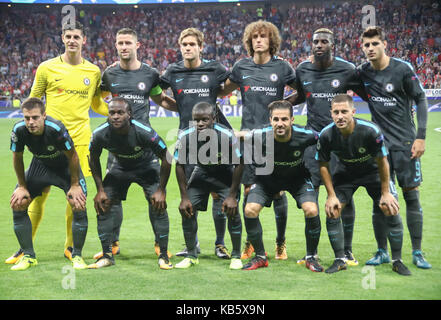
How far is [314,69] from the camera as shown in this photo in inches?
249

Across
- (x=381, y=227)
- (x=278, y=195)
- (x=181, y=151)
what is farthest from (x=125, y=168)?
(x=381, y=227)

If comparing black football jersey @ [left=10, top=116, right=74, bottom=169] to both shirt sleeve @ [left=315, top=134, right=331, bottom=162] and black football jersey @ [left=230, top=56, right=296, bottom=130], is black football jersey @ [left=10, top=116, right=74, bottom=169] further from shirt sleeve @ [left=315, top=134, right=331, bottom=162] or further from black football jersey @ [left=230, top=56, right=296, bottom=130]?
shirt sleeve @ [left=315, top=134, right=331, bottom=162]

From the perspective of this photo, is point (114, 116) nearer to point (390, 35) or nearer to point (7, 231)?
point (7, 231)

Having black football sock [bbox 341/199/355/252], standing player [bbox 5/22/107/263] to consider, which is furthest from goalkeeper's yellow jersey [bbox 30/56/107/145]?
black football sock [bbox 341/199/355/252]

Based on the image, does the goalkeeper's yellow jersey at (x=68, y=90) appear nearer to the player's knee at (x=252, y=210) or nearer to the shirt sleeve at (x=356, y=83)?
the player's knee at (x=252, y=210)

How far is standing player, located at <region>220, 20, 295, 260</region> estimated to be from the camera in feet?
21.0

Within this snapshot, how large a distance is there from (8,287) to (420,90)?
463cm

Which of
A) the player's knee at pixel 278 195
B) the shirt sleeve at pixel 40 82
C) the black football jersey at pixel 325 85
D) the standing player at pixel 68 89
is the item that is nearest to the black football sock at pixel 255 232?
the player's knee at pixel 278 195

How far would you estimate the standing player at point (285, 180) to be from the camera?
5.75 metres

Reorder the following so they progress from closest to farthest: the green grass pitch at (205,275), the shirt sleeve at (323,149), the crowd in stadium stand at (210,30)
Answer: the green grass pitch at (205,275)
the shirt sleeve at (323,149)
the crowd in stadium stand at (210,30)

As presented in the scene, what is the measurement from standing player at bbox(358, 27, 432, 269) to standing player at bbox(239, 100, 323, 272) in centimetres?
78

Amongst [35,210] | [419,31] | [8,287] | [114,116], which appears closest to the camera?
[8,287]

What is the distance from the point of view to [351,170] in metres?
5.86

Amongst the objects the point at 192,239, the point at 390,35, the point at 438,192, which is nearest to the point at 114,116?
the point at 192,239
